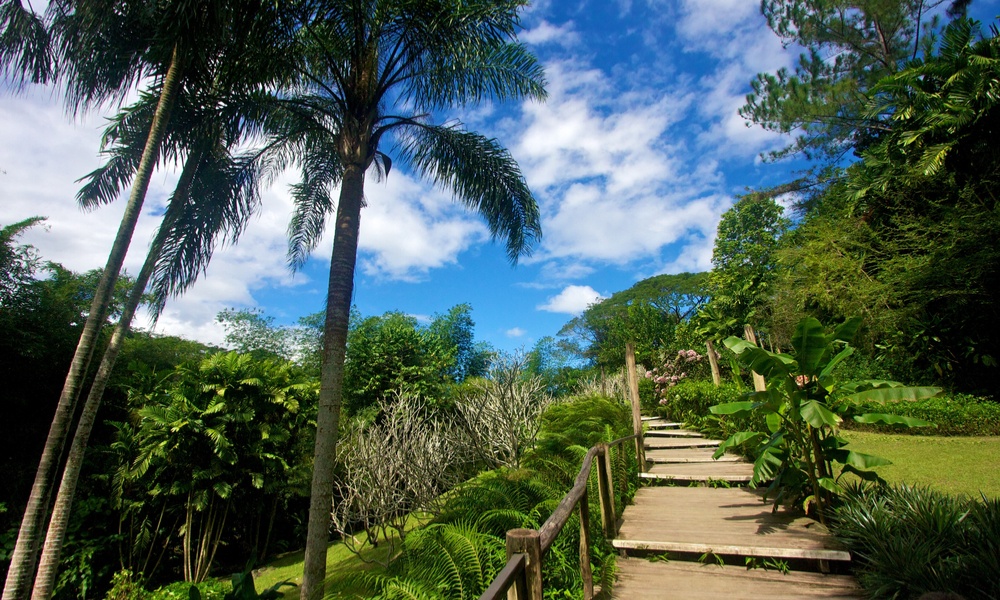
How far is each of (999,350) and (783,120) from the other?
385 inches

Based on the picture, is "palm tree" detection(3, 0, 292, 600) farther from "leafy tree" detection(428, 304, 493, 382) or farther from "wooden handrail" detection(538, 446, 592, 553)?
"leafy tree" detection(428, 304, 493, 382)

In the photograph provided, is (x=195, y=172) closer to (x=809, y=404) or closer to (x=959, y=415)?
(x=809, y=404)

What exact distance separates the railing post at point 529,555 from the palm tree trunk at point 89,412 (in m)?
6.95

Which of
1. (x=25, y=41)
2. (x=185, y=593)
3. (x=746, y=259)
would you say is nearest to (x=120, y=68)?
(x=25, y=41)

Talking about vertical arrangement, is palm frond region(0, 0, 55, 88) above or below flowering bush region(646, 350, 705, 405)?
above

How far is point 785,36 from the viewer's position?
16.2 m

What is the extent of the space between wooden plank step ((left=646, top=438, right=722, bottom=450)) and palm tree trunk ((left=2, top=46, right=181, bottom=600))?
9.64 metres

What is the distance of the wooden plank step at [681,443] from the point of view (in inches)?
343

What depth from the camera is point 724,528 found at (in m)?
4.33

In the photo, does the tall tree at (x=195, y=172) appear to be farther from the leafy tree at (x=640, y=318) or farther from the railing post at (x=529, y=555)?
the leafy tree at (x=640, y=318)

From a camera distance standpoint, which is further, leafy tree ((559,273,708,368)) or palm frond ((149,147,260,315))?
leafy tree ((559,273,708,368))

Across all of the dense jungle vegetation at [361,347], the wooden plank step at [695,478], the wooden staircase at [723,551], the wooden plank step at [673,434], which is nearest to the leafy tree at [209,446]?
the dense jungle vegetation at [361,347]

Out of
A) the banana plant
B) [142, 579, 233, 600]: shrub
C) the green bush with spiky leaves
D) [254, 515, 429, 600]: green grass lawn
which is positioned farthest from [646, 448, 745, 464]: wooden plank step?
[142, 579, 233, 600]: shrub

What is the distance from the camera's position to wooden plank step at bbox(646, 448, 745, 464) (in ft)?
24.7
